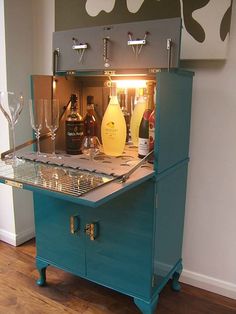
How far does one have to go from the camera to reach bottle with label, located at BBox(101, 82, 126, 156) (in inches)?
63.1

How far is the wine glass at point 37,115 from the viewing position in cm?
159

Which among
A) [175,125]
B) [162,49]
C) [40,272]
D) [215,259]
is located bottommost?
[40,272]

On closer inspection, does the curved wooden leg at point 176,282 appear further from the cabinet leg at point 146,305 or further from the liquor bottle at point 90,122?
the liquor bottle at point 90,122

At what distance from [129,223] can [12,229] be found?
1179 millimetres

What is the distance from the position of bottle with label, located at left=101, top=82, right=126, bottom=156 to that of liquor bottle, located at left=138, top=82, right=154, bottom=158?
0.11 meters

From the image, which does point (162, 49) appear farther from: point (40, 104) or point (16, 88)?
point (16, 88)

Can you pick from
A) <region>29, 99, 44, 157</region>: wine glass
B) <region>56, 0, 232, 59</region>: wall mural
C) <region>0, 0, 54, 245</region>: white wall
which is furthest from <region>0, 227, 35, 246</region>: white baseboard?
<region>56, 0, 232, 59</region>: wall mural

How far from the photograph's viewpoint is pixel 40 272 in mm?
1854

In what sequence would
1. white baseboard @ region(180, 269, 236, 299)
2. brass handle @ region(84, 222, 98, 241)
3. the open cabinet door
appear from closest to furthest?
the open cabinet door, brass handle @ region(84, 222, 98, 241), white baseboard @ region(180, 269, 236, 299)

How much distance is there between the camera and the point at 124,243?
58.8 inches

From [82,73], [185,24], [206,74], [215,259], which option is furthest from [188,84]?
[215,259]

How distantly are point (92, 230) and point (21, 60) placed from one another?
125 cm

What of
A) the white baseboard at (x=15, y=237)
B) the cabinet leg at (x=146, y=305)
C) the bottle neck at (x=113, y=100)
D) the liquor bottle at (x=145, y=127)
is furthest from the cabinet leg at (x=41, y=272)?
the bottle neck at (x=113, y=100)

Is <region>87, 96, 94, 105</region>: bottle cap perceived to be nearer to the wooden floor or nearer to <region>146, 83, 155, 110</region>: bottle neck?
<region>146, 83, 155, 110</region>: bottle neck
